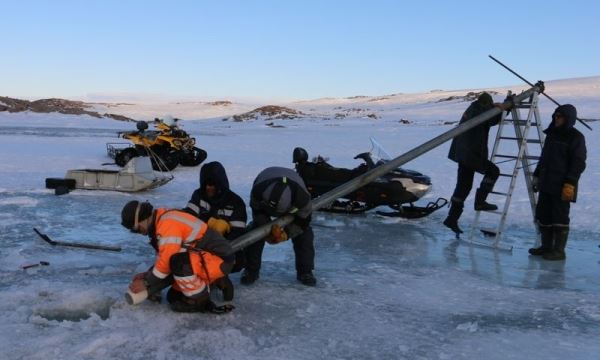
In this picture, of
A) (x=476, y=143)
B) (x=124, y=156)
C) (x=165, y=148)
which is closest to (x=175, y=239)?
(x=476, y=143)

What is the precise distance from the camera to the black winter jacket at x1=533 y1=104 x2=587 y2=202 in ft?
18.9

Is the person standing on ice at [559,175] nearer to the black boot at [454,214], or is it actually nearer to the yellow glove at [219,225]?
the black boot at [454,214]

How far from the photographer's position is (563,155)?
5848 millimetres

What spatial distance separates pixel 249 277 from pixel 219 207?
0.60 metres

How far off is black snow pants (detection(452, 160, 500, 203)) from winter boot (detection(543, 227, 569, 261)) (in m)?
0.84

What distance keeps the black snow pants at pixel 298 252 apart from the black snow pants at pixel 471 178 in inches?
97.6

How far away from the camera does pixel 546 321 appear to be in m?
4.06

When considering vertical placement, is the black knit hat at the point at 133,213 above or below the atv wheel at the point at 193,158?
above

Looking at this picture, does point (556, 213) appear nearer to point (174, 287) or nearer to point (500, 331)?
point (500, 331)

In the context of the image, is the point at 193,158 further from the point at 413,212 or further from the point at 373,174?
the point at 373,174

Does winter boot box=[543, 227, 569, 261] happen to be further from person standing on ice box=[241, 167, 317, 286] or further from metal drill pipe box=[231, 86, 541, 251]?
person standing on ice box=[241, 167, 317, 286]

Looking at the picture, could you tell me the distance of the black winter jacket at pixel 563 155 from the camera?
5762mm

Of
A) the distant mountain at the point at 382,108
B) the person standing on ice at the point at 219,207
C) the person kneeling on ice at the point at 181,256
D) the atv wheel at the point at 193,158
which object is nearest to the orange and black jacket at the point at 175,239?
the person kneeling on ice at the point at 181,256

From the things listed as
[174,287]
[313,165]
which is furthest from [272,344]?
[313,165]
